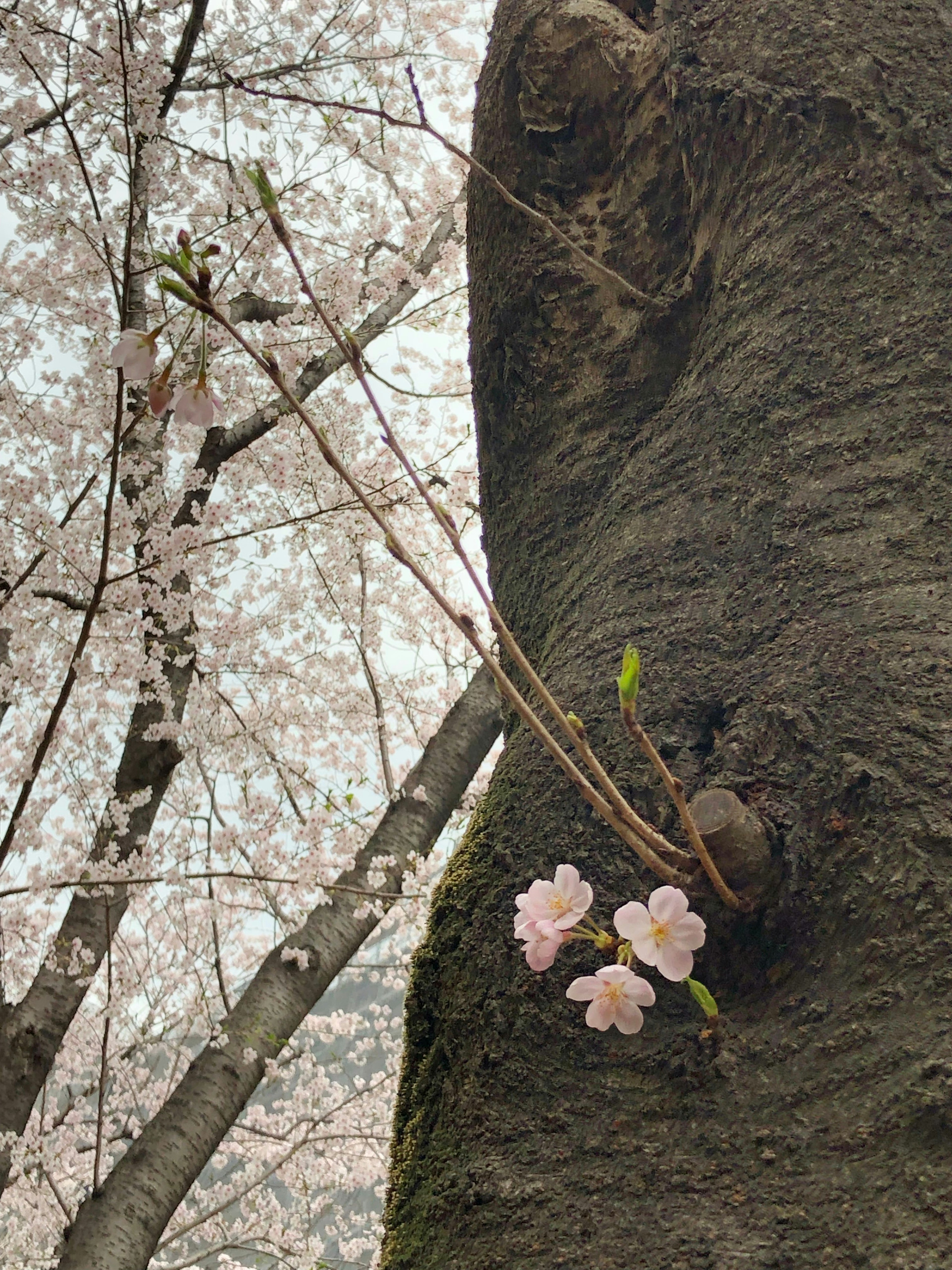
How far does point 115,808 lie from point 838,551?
3.01 m

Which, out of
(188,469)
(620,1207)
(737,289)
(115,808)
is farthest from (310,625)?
(620,1207)

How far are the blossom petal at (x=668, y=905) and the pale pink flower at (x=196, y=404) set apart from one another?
0.69m

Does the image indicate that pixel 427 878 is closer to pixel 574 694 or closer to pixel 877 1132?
pixel 574 694

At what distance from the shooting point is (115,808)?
3217 mm

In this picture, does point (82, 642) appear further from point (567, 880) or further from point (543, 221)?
point (567, 880)

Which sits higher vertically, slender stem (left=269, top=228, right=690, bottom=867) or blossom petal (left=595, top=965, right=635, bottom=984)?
slender stem (left=269, top=228, right=690, bottom=867)

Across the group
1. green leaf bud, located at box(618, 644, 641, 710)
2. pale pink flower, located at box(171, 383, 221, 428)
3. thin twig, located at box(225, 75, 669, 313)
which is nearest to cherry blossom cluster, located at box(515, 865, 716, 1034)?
green leaf bud, located at box(618, 644, 641, 710)

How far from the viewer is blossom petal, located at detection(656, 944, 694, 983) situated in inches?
24.7

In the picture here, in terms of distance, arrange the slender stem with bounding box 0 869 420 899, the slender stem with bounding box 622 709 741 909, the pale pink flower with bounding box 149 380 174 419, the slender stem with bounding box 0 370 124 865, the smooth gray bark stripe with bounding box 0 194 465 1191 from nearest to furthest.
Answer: the slender stem with bounding box 622 709 741 909 < the pale pink flower with bounding box 149 380 174 419 < the slender stem with bounding box 0 370 124 865 < the slender stem with bounding box 0 869 420 899 < the smooth gray bark stripe with bounding box 0 194 465 1191

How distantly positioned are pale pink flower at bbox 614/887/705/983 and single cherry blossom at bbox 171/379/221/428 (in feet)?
2.26

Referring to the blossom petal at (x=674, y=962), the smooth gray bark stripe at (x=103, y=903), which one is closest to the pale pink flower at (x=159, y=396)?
the blossom petal at (x=674, y=962)

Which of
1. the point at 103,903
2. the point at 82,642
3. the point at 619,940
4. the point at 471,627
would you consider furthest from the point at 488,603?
the point at 103,903

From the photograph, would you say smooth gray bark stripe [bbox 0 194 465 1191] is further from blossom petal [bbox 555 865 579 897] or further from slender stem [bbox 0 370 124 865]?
blossom petal [bbox 555 865 579 897]

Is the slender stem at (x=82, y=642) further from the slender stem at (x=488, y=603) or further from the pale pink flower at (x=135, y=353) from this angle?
the slender stem at (x=488, y=603)
